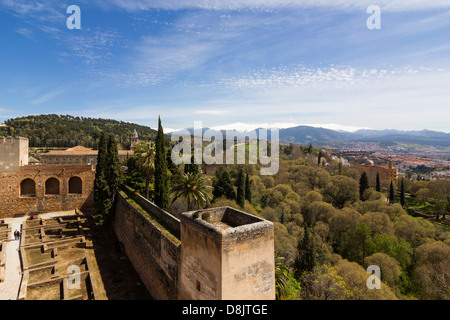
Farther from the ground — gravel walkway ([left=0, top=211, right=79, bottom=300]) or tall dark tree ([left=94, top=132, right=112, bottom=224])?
tall dark tree ([left=94, top=132, right=112, bottom=224])

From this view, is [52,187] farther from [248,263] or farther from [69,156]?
[69,156]

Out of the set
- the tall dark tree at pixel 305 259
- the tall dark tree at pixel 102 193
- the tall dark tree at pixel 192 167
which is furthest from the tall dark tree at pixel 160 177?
the tall dark tree at pixel 305 259

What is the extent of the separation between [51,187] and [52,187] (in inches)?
2.9

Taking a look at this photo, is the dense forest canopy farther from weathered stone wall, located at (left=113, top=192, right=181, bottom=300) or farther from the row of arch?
the row of arch

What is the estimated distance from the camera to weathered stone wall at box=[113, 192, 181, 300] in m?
9.05

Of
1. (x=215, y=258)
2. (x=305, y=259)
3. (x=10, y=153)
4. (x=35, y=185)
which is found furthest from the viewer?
(x=35, y=185)

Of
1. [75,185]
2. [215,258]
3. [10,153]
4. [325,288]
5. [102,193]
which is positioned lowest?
[325,288]

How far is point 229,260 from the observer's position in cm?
591

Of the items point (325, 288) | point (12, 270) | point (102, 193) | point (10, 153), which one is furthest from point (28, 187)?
point (325, 288)

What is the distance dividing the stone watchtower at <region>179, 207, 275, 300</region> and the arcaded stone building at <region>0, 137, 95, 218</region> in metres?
18.3

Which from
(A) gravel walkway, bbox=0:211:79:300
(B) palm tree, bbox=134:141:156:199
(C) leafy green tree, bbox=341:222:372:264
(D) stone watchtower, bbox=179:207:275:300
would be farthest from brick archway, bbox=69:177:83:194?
(C) leafy green tree, bbox=341:222:372:264
